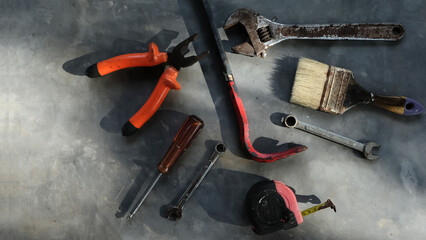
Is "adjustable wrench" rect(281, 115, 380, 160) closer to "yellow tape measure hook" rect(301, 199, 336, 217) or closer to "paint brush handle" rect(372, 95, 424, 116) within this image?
"paint brush handle" rect(372, 95, 424, 116)

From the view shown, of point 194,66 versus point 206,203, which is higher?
point 194,66

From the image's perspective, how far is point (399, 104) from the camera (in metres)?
1.65

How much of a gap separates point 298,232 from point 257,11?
1124mm

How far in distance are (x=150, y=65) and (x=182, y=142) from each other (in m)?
0.39

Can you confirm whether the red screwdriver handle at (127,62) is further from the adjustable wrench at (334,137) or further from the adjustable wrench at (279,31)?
the adjustable wrench at (334,137)

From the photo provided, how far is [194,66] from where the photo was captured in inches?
67.7

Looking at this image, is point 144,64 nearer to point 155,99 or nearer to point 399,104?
point 155,99

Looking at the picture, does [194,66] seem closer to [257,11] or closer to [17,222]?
[257,11]

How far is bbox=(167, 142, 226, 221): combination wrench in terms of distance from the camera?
1651 millimetres

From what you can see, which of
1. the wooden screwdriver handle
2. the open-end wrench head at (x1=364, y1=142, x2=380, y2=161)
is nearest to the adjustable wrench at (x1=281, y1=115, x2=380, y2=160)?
the open-end wrench head at (x1=364, y1=142, x2=380, y2=161)

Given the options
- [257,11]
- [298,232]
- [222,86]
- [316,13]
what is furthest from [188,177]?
[316,13]

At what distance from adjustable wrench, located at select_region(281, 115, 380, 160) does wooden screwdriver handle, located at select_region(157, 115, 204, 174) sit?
44 cm

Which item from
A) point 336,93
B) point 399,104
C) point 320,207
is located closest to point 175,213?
point 320,207

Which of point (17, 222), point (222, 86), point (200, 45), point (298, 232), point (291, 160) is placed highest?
point (200, 45)
